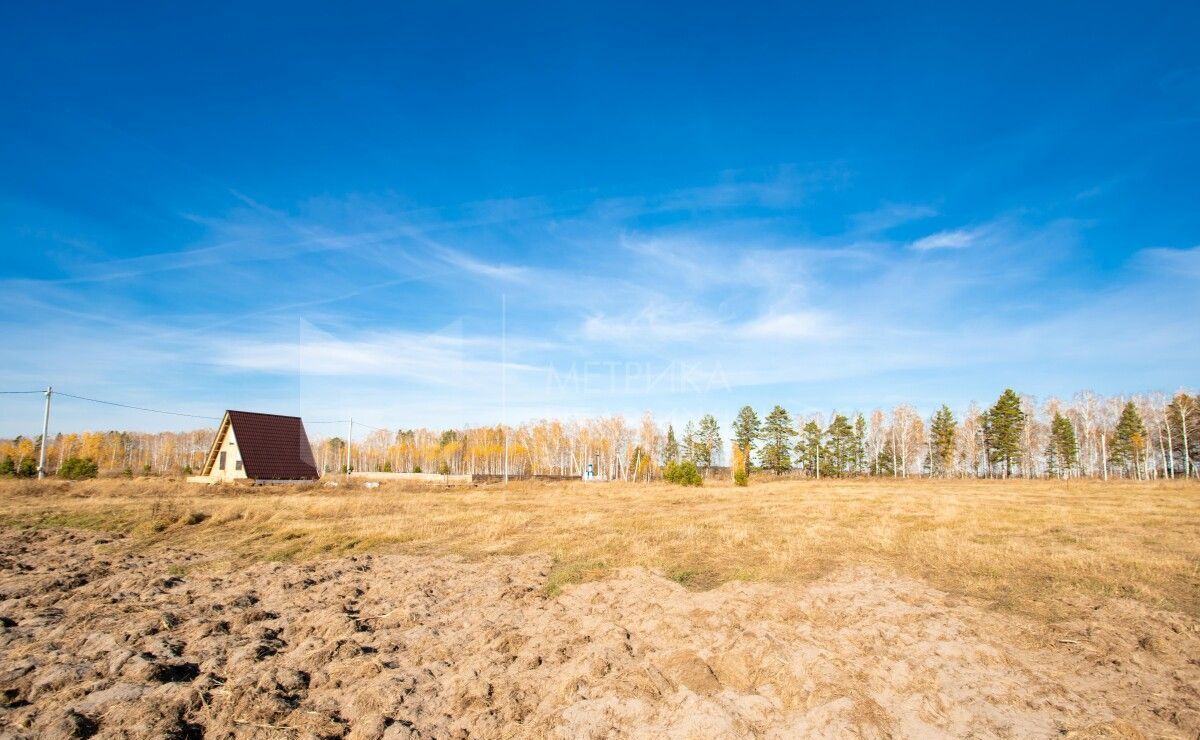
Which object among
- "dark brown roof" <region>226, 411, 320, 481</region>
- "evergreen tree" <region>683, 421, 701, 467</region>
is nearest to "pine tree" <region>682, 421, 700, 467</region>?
"evergreen tree" <region>683, 421, 701, 467</region>

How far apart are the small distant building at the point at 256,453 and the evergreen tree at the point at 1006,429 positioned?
81.5 metres

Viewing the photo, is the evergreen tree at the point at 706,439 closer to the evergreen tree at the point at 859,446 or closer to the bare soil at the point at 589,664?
the evergreen tree at the point at 859,446

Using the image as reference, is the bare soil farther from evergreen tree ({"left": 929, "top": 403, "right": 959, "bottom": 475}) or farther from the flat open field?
evergreen tree ({"left": 929, "top": 403, "right": 959, "bottom": 475})

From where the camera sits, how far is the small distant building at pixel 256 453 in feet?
129

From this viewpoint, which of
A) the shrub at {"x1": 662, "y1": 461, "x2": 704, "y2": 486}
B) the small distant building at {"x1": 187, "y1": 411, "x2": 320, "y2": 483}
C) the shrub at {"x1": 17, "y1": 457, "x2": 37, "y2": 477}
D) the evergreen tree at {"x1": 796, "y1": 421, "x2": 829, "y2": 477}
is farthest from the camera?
the evergreen tree at {"x1": 796, "y1": 421, "x2": 829, "y2": 477}

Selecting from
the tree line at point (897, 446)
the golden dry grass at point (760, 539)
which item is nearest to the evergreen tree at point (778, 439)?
the tree line at point (897, 446)

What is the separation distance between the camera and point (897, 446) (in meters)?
92.1

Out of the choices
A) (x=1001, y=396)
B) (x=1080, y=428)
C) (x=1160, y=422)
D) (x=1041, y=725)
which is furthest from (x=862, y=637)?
(x=1080, y=428)

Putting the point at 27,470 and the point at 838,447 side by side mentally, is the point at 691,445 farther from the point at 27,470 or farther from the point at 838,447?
the point at 27,470

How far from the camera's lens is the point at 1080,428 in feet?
286

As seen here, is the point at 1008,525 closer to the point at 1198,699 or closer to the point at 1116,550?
the point at 1116,550

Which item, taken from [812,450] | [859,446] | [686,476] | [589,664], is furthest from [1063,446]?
[589,664]

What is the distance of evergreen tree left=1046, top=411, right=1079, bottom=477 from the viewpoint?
7481 centimetres

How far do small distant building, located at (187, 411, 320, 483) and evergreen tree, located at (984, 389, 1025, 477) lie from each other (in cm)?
8147
